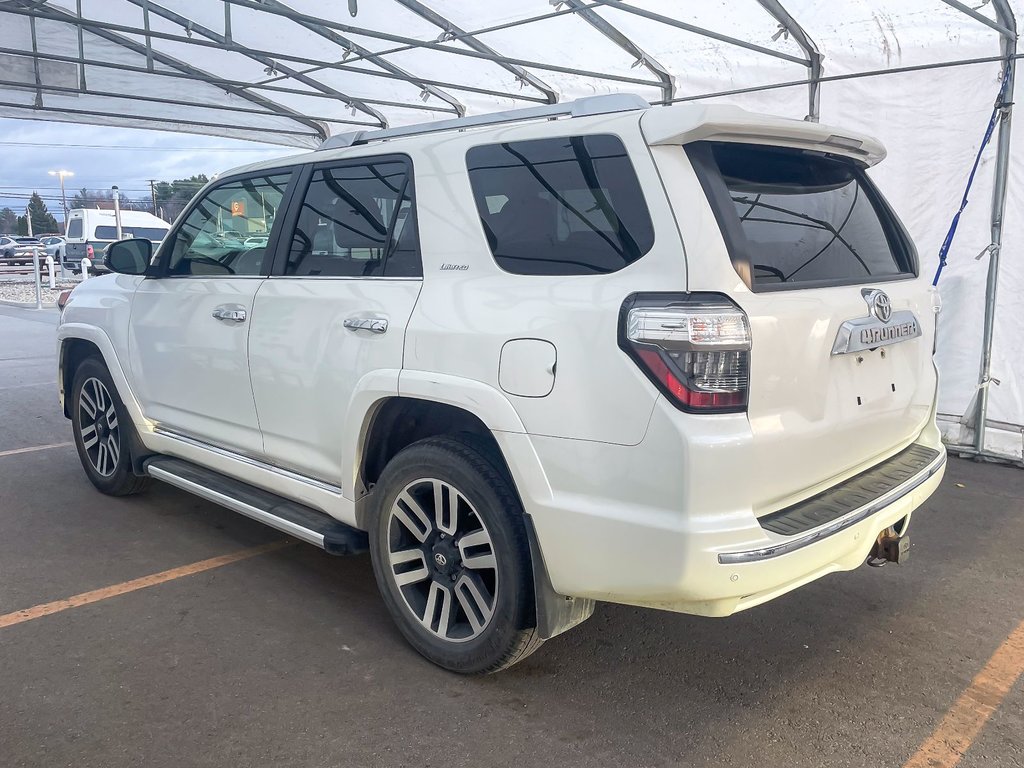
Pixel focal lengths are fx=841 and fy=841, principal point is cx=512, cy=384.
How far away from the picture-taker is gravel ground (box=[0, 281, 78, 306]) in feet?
66.7

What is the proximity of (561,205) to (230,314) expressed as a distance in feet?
5.98

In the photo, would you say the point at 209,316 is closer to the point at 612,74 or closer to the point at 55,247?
the point at 612,74

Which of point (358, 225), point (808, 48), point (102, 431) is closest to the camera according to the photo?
point (358, 225)

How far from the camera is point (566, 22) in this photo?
818cm

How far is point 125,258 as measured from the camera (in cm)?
448

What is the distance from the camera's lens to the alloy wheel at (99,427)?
488cm

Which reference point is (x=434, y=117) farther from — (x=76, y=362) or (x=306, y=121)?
(x=76, y=362)

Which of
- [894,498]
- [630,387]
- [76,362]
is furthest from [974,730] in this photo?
[76,362]

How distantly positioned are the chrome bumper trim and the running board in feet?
5.29

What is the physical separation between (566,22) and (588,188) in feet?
20.5

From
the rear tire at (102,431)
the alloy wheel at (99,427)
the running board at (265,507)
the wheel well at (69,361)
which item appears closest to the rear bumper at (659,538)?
the running board at (265,507)

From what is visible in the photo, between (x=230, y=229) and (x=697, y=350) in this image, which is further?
(x=230, y=229)

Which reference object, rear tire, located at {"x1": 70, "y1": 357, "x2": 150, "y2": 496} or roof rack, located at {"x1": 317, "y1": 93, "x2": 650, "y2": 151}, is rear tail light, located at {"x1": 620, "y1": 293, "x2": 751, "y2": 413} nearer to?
roof rack, located at {"x1": 317, "y1": 93, "x2": 650, "y2": 151}

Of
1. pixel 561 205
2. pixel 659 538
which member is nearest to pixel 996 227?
pixel 561 205
